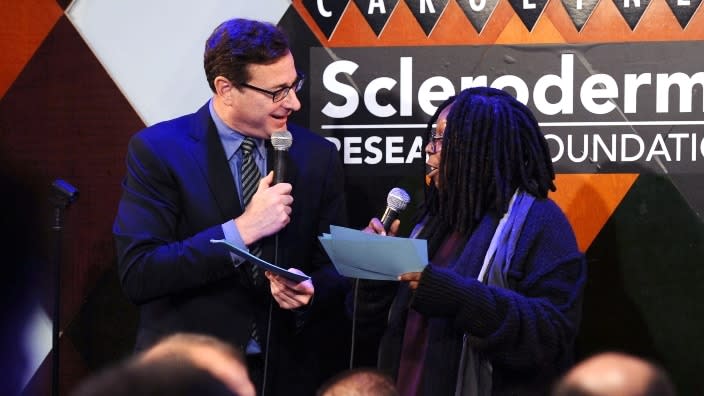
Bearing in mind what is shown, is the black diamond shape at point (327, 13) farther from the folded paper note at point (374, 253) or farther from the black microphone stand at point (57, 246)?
the folded paper note at point (374, 253)

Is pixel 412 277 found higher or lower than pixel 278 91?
lower

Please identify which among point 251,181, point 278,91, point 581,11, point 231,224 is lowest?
point 231,224

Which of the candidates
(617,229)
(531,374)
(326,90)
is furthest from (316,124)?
(531,374)

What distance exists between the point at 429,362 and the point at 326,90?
146 centimetres

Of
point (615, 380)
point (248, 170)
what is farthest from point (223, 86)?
point (615, 380)

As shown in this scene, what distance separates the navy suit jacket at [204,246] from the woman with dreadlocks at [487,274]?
354mm

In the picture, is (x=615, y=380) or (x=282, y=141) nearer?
(x=615, y=380)

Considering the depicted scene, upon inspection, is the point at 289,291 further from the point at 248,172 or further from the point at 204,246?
the point at 248,172

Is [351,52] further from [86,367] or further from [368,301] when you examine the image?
[86,367]

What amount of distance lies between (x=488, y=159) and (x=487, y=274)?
1.21 feet

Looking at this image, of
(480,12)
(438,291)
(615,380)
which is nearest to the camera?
(615,380)

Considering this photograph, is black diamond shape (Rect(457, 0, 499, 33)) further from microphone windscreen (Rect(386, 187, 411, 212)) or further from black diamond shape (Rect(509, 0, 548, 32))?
microphone windscreen (Rect(386, 187, 411, 212))

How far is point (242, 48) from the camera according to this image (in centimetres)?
379

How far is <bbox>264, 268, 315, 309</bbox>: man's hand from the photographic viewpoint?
3.62 meters
